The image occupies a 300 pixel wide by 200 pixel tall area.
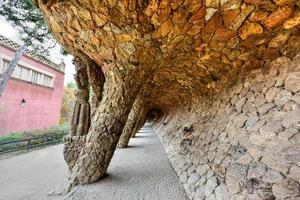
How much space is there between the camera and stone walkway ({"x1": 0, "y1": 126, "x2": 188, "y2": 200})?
3.30 metres

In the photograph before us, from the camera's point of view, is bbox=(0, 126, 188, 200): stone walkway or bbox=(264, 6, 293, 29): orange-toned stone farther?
bbox=(0, 126, 188, 200): stone walkway

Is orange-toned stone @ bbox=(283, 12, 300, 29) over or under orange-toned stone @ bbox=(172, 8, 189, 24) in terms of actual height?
under

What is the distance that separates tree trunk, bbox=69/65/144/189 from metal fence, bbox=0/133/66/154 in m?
4.90

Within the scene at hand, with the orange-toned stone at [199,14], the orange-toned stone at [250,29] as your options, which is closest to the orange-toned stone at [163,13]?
the orange-toned stone at [199,14]

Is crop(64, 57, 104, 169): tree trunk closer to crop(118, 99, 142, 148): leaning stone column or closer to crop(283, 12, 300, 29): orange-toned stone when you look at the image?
crop(118, 99, 142, 148): leaning stone column

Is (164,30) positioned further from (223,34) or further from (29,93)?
(29,93)

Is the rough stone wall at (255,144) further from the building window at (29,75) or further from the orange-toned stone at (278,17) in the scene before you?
the building window at (29,75)

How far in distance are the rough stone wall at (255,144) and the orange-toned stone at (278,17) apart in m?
0.44

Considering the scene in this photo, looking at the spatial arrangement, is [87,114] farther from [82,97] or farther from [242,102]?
[242,102]

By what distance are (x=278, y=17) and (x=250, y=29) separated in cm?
30

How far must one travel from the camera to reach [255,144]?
2445 millimetres

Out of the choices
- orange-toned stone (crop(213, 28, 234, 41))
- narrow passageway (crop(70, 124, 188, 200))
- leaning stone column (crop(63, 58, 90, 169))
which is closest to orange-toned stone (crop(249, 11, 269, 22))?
orange-toned stone (crop(213, 28, 234, 41))

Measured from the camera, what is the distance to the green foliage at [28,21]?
5074mm

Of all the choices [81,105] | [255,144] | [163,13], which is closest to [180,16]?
[163,13]
